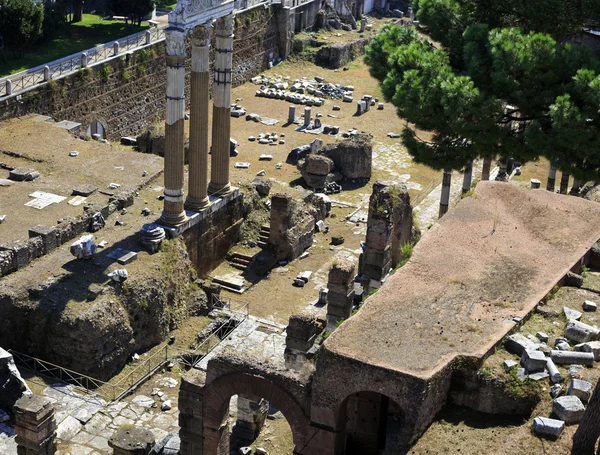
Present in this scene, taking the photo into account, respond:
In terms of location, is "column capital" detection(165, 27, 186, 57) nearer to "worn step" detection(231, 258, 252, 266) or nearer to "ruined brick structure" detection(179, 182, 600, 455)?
"worn step" detection(231, 258, 252, 266)

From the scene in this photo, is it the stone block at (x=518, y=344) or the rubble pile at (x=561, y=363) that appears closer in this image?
the rubble pile at (x=561, y=363)

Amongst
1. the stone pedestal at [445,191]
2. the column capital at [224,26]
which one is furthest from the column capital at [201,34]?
the stone pedestal at [445,191]

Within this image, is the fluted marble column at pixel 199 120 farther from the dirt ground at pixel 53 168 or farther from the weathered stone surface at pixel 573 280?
the weathered stone surface at pixel 573 280

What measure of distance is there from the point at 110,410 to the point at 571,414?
1071 cm

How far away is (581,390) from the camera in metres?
17.4

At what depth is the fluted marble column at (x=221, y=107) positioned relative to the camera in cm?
2970

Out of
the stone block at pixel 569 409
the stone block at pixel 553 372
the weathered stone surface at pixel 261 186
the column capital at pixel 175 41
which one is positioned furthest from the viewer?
the weathered stone surface at pixel 261 186

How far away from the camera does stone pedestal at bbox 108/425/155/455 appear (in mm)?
20953

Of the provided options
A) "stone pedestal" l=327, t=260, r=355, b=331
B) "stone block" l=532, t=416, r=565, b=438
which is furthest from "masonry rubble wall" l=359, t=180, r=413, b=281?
"stone block" l=532, t=416, r=565, b=438

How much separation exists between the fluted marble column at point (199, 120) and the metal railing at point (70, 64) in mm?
8303

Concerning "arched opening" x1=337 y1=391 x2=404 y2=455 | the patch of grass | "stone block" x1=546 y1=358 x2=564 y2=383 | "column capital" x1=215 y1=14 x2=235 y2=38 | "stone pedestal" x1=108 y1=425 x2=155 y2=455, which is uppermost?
"column capital" x1=215 y1=14 x2=235 y2=38

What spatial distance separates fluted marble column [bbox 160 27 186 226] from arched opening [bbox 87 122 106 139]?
37.8ft

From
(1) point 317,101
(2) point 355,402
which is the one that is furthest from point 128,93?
(2) point 355,402

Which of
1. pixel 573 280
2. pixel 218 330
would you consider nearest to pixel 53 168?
pixel 218 330
